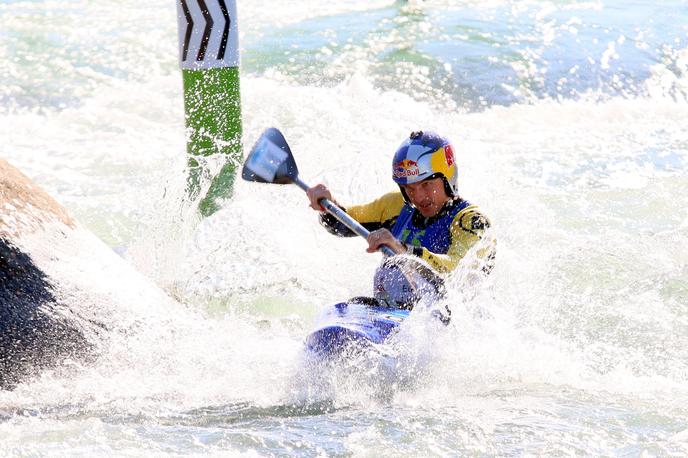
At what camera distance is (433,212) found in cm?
520

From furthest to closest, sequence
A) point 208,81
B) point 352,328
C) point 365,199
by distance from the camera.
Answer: point 365,199 < point 208,81 < point 352,328

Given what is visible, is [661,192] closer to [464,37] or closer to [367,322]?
[367,322]

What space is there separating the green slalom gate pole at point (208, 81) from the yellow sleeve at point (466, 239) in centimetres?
212

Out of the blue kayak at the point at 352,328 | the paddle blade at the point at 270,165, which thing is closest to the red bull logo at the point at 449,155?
the blue kayak at the point at 352,328

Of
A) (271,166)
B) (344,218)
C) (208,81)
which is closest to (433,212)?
(344,218)

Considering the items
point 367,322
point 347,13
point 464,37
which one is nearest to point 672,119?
point 464,37

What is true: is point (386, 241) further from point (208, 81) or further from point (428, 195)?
point (208, 81)

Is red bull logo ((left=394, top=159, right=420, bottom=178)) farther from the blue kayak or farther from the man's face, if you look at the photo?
the blue kayak

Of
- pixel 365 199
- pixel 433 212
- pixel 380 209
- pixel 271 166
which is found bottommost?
pixel 365 199

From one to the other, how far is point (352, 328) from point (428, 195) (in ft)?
2.68

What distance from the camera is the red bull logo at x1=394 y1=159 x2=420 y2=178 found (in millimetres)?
5055

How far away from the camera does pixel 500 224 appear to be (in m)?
7.75

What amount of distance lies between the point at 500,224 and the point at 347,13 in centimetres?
844

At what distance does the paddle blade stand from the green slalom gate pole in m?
1.08
